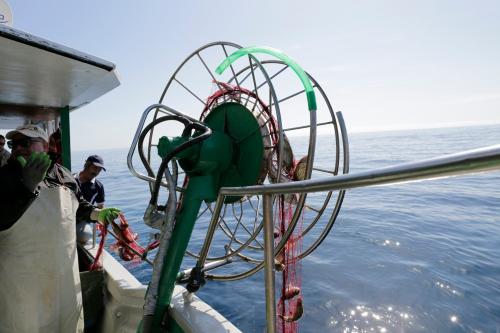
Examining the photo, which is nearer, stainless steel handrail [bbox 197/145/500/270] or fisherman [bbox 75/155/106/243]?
stainless steel handrail [bbox 197/145/500/270]

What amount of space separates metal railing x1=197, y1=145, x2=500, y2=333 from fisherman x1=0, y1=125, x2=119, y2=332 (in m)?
1.49

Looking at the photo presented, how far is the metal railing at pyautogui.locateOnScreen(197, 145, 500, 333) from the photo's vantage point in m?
0.63

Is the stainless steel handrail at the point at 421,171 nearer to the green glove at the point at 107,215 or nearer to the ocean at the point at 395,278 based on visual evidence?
the green glove at the point at 107,215

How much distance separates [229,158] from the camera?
7.22 ft

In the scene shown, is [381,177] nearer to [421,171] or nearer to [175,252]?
[421,171]

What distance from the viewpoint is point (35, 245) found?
214 centimetres

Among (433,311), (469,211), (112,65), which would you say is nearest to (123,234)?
(112,65)

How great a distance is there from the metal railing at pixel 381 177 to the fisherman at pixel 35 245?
4.89 feet

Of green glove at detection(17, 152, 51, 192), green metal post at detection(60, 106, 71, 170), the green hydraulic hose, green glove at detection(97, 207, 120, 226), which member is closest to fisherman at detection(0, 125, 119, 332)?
green glove at detection(17, 152, 51, 192)

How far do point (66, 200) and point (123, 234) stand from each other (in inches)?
36.4

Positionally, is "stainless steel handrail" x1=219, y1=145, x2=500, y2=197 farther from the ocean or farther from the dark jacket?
the ocean

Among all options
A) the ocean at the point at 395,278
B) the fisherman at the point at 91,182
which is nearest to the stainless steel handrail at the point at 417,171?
the ocean at the point at 395,278

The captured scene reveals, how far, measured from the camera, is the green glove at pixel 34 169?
1.94 m

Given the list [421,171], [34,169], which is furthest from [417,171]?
[34,169]
